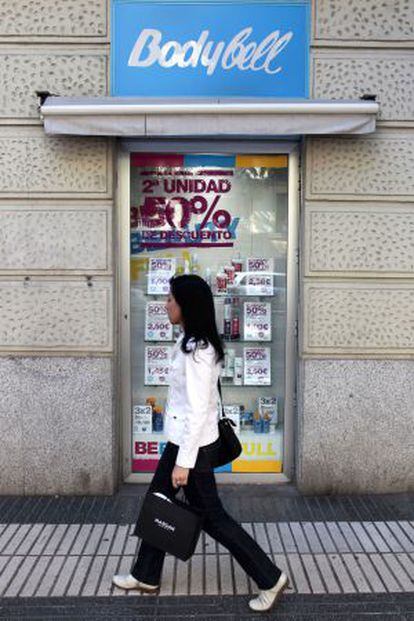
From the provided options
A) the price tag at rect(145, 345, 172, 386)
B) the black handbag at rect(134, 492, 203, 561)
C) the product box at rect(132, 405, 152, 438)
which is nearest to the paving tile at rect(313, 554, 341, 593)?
the black handbag at rect(134, 492, 203, 561)

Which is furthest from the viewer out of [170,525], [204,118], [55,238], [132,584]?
[55,238]

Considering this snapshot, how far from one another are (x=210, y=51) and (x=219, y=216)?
128 centimetres

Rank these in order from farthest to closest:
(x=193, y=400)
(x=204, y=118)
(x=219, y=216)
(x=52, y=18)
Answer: (x=219, y=216) → (x=52, y=18) → (x=204, y=118) → (x=193, y=400)

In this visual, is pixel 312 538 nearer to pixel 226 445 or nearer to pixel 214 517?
pixel 214 517

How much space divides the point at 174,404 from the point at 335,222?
2.35 m

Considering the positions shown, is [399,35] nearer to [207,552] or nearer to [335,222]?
[335,222]

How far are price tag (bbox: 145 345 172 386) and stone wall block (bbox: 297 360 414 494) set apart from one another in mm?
1170

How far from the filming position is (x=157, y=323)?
224 inches

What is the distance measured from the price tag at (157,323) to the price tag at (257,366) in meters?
0.69

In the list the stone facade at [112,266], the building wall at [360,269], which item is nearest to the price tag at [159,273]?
the stone facade at [112,266]

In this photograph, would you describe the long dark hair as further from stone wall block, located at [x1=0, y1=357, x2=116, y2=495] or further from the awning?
stone wall block, located at [x1=0, y1=357, x2=116, y2=495]

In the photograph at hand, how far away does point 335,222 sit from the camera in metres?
5.27

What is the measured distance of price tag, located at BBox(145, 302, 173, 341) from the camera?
566 cm

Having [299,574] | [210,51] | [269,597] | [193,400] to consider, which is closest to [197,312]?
[193,400]
